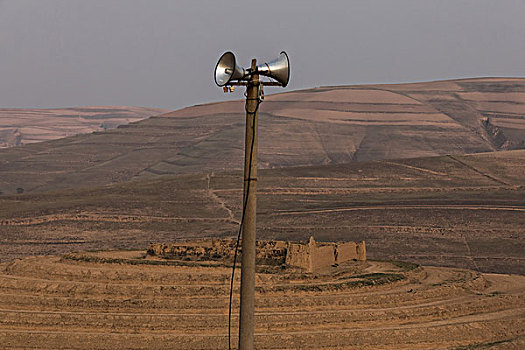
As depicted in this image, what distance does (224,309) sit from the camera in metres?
36.8

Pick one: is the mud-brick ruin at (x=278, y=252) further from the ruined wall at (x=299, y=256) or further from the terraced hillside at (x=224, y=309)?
the terraced hillside at (x=224, y=309)

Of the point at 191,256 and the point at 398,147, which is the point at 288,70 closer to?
the point at 191,256

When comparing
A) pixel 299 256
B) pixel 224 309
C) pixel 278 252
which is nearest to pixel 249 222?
pixel 224 309

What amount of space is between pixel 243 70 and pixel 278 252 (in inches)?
1237

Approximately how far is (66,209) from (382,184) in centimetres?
4851

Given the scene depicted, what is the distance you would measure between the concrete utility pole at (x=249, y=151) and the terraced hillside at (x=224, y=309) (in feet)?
54.1

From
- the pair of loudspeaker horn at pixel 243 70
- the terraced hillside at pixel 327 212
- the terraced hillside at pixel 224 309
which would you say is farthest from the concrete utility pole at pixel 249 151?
the terraced hillside at pixel 327 212

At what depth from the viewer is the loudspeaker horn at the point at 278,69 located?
15.8 m

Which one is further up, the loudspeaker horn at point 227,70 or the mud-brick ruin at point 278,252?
the loudspeaker horn at point 227,70

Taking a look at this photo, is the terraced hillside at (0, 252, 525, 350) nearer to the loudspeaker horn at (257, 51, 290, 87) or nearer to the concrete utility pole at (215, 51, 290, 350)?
the concrete utility pole at (215, 51, 290, 350)

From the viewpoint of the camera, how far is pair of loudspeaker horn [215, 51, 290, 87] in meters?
15.3

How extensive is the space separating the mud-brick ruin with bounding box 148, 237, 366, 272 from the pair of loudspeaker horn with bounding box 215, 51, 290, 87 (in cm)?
2903

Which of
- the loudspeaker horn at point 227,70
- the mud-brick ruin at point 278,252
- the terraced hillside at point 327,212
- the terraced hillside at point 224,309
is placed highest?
the loudspeaker horn at point 227,70

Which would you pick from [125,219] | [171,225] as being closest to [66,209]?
[125,219]
